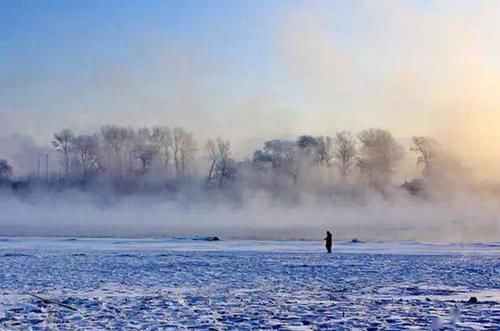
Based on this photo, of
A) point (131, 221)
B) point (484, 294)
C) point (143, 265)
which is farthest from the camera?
point (131, 221)

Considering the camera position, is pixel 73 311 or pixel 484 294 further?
pixel 484 294

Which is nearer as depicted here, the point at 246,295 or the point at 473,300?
the point at 473,300

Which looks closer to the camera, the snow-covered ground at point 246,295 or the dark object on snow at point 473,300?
the snow-covered ground at point 246,295

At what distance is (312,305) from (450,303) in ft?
11.9

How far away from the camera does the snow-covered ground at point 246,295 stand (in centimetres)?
1440

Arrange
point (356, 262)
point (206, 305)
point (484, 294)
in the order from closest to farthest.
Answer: point (206, 305) → point (484, 294) → point (356, 262)

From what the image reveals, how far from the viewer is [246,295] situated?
64.2 ft

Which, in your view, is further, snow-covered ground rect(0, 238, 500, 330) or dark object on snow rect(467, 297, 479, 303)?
dark object on snow rect(467, 297, 479, 303)

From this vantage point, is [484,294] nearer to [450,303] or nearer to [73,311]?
[450,303]

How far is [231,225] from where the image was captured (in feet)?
346

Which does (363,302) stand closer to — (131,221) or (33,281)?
(33,281)

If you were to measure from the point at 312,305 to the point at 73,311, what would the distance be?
19.0ft

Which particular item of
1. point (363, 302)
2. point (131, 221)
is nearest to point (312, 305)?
point (363, 302)

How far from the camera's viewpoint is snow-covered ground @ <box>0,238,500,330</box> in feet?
47.2
